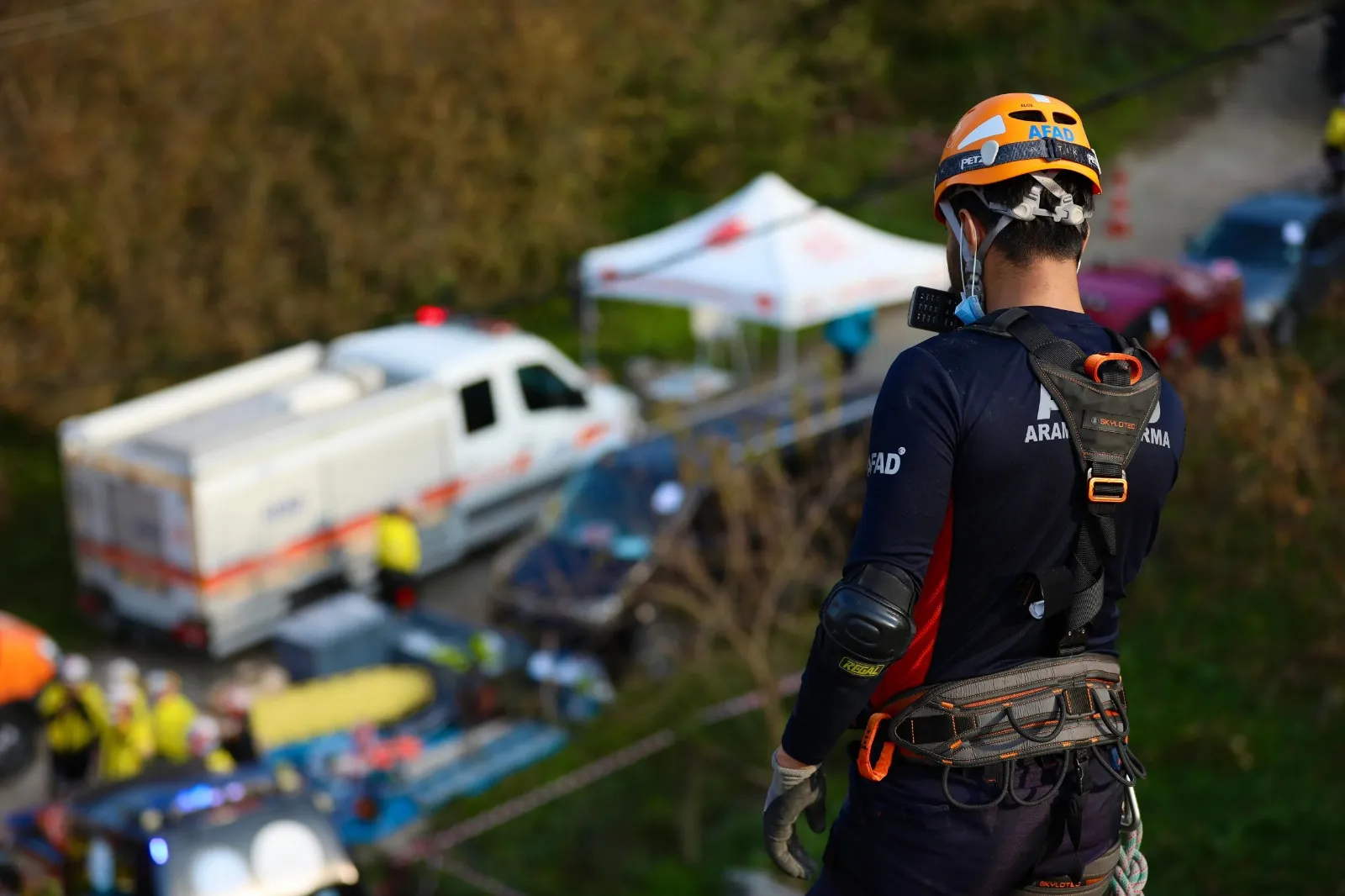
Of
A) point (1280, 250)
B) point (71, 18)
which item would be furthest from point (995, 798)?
point (71, 18)

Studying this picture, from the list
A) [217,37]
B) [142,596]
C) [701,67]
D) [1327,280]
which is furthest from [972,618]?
[701,67]

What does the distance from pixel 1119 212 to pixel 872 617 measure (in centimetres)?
2393

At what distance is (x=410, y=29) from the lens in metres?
21.6

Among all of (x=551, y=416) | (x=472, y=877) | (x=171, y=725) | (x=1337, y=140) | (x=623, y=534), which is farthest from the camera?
(x=551, y=416)

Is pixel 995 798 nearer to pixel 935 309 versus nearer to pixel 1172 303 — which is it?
pixel 935 309

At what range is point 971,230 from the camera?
324 centimetres

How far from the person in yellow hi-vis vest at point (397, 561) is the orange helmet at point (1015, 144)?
39.3 ft

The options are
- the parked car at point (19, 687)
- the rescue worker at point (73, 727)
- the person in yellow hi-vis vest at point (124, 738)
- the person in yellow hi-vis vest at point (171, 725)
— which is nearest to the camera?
the person in yellow hi-vis vest at point (124, 738)

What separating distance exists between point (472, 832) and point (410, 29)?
13658 mm

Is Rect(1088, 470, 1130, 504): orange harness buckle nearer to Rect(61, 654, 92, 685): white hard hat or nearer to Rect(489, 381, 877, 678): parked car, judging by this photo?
Rect(489, 381, 877, 678): parked car

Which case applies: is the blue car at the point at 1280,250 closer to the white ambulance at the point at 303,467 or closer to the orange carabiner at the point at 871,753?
the white ambulance at the point at 303,467

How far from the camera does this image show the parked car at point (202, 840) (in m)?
7.97

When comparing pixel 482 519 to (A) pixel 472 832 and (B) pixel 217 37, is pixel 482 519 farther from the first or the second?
(B) pixel 217 37

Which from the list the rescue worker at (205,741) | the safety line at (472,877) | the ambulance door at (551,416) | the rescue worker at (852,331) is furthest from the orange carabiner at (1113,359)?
the rescue worker at (852,331)
